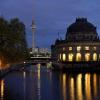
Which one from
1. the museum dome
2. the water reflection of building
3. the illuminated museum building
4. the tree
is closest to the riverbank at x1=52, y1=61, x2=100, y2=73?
the tree

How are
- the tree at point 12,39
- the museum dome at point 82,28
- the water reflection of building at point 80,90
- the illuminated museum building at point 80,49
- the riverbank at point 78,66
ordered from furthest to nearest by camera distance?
the museum dome at point 82,28 < the illuminated museum building at point 80,49 < the riverbank at point 78,66 < the tree at point 12,39 < the water reflection of building at point 80,90

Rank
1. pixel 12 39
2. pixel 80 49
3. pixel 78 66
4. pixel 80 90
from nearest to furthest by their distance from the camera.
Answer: pixel 80 90
pixel 12 39
pixel 78 66
pixel 80 49

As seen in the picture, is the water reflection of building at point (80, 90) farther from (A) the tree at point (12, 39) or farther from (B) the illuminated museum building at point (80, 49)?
(B) the illuminated museum building at point (80, 49)

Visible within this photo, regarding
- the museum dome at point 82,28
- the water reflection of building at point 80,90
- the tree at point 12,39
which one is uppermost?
the museum dome at point 82,28

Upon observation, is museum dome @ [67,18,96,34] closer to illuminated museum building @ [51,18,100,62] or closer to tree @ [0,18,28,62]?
illuminated museum building @ [51,18,100,62]

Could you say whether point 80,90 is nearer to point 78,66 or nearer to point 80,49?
point 78,66

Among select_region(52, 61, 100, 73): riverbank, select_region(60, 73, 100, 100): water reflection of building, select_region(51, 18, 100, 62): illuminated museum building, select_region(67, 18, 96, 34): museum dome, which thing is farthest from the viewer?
select_region(67, 18, 96, 34): museum dome

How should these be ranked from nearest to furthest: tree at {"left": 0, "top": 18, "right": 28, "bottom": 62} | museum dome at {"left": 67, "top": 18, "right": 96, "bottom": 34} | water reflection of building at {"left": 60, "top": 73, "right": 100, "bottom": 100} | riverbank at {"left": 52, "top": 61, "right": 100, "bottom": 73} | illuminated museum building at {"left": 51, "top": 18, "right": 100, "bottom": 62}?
1. water reflection of building at {"left": 60, "top": 73, "right": 100, "bottom": 100}
2. tree at {"left": 0, "top": 18, "right": 28, "bottom": 62}
3. riverbank at {"left": 52, "top": 61, "right": 100, "bottom": 73}
4. illuminated museum building at {"left": 51, "top": 18, "right": 100, "bottom": 62}
5. museum dome at {"left": 67, "top": 18, "right": 96, "bottom": 34}

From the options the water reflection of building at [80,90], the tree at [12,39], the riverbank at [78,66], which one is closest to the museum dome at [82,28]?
the riverbank at [78,66]

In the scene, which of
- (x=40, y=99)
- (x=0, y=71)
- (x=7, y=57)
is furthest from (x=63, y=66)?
(x=40, y=99)

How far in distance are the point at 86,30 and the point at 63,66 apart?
4764 centimetres

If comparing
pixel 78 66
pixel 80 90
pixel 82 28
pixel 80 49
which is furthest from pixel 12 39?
pixel 82 28

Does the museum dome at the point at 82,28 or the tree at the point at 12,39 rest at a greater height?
the museum dome at the point at 82,28

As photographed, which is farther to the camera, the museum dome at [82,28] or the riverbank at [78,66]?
the museum dome at [82,28]
